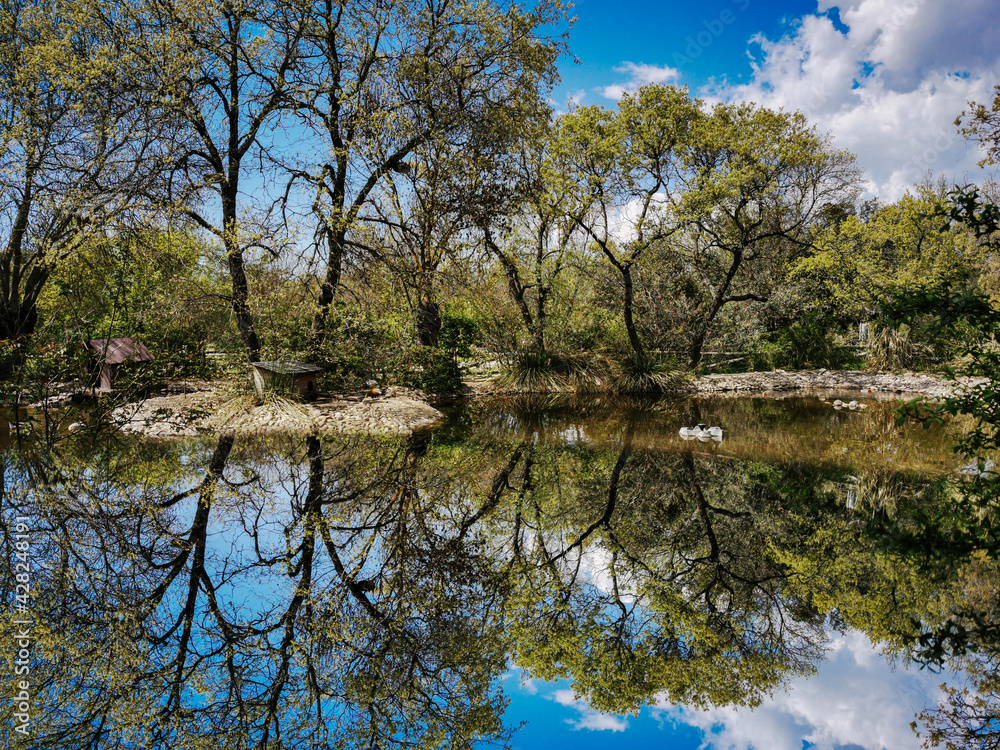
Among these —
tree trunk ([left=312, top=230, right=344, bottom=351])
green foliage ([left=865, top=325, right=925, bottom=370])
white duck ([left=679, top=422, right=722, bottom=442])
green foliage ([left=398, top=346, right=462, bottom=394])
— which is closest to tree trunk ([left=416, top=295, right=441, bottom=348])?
green foliage ([left=398, top=346, right=462, bottom=394])

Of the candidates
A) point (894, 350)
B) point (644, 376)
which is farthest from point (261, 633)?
point (894, 350)

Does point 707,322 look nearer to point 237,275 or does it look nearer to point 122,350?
point 237,275

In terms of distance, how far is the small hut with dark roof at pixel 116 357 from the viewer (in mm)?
10656

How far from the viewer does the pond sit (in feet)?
8.77

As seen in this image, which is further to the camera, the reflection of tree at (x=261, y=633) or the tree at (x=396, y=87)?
the tree at (x=396, y=87)

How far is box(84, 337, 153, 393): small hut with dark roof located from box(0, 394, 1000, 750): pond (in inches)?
177

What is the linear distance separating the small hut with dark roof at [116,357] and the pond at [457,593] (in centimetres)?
449

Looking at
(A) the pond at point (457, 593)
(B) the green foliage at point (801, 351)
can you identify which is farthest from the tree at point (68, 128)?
(B) the green foliage at point (801, 351)

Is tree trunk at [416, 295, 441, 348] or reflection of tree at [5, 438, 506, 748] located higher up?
tree trunk at [416, 295, 441, 348]

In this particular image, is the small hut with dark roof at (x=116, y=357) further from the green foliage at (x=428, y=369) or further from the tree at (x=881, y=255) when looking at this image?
the tree at (x=881, y=255)

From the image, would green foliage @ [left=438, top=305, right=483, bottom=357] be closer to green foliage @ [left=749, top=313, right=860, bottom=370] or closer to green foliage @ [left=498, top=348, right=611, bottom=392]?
green foliage @ [left=498, top=348, right=611, bottom=392]

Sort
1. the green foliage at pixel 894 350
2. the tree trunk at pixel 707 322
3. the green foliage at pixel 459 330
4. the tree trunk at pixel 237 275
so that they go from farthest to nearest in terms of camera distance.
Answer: the green foliage at pixel 894 350 → the tree trunk at pixel 707 322 → the green foliage at pixel 459 330 → the tree trunk at pixel 237 275

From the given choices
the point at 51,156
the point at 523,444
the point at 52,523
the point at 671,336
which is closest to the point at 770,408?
the point at 671,336

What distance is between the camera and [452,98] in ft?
39.6
